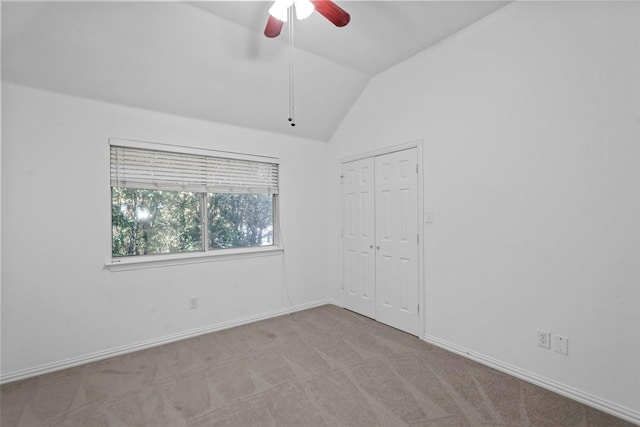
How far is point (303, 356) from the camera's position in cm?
256

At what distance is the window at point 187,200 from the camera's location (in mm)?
2781

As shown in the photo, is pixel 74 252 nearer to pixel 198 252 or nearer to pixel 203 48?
pixel 198 252

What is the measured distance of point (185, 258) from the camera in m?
3.01

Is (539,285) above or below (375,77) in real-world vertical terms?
below

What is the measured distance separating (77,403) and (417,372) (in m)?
2.45

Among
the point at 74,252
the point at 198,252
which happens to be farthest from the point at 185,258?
the point at 74,252

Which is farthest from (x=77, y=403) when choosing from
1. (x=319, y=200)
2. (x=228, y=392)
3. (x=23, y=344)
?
(x=319, y=200)

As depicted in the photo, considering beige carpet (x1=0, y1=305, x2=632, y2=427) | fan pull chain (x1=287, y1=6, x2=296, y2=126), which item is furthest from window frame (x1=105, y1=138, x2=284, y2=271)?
beige carpet (x1=0, y1=305, x2=632, y2=427)

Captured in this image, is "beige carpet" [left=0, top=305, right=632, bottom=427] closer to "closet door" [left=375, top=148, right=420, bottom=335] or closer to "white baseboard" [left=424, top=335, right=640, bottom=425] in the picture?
"white baseboard" [left=424, top=335, right=640, bottom=425]

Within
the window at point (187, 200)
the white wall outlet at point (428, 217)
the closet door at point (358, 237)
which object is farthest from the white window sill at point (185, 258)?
the white wall outlet at point (428, 217)

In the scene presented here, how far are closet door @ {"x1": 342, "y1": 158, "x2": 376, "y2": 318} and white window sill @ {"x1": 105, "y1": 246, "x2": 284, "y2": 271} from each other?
92 centimetres

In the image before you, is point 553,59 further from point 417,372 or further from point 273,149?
point 273,149

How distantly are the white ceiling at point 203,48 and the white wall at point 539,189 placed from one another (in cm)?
53

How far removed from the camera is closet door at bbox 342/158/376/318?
3463mm
